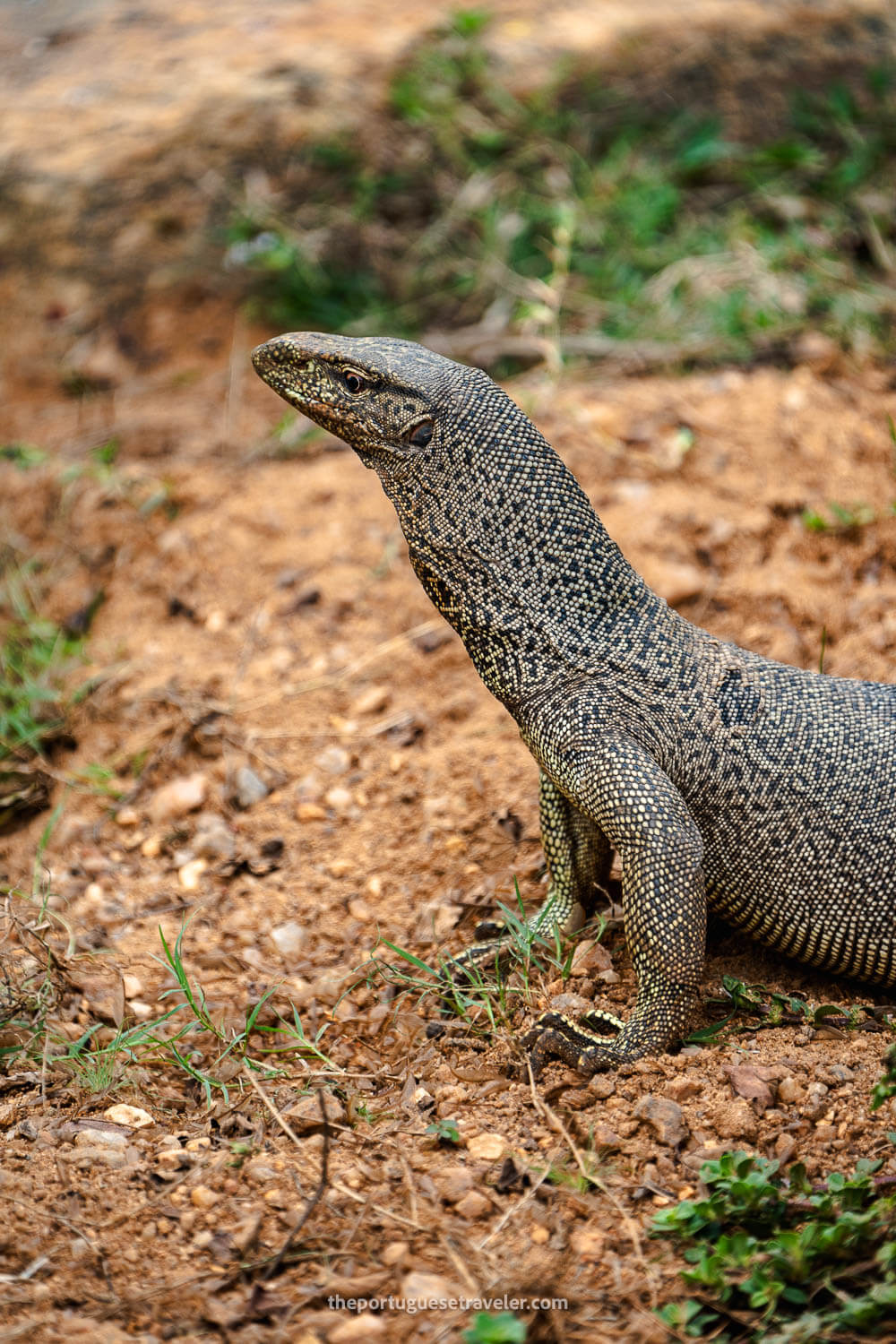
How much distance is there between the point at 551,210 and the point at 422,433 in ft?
18.7

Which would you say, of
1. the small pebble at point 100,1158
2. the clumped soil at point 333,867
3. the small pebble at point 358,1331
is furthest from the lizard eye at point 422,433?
the small pebble at point 358,1331

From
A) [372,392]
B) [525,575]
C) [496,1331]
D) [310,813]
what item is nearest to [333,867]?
[310,813]

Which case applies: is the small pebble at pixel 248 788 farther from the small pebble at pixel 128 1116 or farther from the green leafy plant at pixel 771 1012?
the green leafy plant at pixel 771 1012

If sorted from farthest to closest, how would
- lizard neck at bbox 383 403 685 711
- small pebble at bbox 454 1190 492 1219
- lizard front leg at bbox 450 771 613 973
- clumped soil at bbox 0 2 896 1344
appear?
lizard front leg at bbox 450 771 613 973
lizard neck at bbox 383 403 685 711
small pebble at bbox 454 1190 492 1219
clumped soil at bbox 0 2 896 1344

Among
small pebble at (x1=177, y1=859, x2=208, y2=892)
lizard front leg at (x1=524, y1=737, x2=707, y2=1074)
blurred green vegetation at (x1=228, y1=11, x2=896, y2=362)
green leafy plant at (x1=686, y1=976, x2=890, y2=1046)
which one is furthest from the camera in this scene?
blurred green vegetation at (x1=228, y1=11, x2=896, y2=362)

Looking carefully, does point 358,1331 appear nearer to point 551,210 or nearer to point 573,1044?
point 573,1044

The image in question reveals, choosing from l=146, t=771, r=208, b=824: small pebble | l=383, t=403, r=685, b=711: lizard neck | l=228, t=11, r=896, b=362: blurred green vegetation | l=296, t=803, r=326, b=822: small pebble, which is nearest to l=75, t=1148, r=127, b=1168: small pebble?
l=383, t=403, r=685, b=711: lizard neck

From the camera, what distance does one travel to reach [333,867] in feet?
17.7

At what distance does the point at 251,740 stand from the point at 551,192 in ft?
19.2

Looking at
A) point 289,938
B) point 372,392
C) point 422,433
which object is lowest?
point 289,938

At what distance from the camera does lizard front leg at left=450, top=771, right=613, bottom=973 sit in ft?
15.3

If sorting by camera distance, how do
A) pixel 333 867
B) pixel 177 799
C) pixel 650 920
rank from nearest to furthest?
pixel 650 920
pixel 333 867
pixel 177 799

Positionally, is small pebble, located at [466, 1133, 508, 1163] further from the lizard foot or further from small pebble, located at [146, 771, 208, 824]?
small pebble, located at [146, 771, 208, 824]

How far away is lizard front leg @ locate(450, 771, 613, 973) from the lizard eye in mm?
1418
